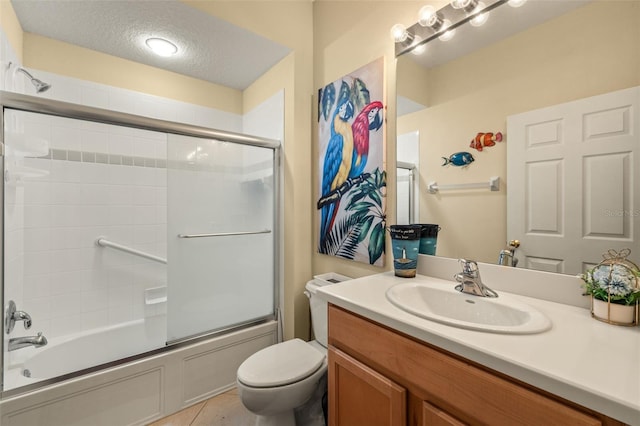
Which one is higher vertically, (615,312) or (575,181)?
(575,181)

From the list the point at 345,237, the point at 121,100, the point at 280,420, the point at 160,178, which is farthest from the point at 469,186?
the point at 121,100

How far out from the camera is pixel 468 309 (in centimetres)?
101

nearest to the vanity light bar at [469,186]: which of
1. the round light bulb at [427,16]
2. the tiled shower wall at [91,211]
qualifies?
the round light bulb at [427,16]

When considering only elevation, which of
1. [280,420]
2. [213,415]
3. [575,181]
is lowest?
[213,415]

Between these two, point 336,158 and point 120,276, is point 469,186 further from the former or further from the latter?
point 120,276

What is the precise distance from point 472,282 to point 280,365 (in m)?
0.94

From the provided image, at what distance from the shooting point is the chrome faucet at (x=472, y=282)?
3.32 ft

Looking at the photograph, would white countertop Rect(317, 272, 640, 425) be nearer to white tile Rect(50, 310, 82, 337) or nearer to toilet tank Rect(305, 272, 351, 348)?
toilet tank Rect(305, 272, 351, 348)

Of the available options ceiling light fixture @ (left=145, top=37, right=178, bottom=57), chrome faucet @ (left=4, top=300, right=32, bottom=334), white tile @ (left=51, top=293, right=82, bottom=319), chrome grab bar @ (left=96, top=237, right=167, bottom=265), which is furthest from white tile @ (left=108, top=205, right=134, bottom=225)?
ceiling light fixture @ (left=145, top=37, right=178, bottom=57)

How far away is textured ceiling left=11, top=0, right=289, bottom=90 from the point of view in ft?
5.13

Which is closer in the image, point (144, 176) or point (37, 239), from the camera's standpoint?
point (37, 239)

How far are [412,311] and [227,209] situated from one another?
1376 mm

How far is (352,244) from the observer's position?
169cm

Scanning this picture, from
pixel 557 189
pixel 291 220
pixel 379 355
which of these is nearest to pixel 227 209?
pixel 291 220
